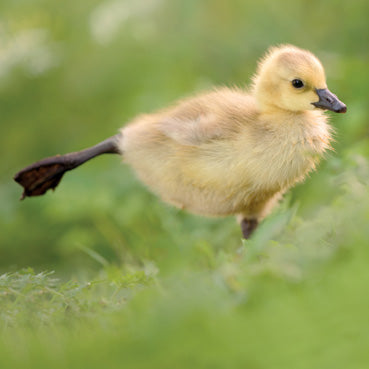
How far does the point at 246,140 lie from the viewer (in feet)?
10.4

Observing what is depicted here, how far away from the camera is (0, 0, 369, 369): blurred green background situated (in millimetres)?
1609

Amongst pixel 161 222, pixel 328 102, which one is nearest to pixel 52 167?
pixel 161 222

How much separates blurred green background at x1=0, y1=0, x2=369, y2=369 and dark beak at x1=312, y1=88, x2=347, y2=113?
296mm

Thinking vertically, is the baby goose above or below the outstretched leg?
below

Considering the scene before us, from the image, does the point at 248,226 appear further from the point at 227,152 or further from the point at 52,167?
the point at 52,167

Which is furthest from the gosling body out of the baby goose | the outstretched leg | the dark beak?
the outstretched leg

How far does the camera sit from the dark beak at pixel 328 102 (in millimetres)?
3137

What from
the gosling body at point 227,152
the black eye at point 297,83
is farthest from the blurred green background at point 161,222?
the black eye at point 297,83

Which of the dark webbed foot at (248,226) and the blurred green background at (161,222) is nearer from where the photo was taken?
the blurred green background at (161,222)

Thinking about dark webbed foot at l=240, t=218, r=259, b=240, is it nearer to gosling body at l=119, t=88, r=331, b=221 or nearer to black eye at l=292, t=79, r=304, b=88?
gosling body at l=119, t=88, r=331, b=221

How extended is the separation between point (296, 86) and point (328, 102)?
0.53ft

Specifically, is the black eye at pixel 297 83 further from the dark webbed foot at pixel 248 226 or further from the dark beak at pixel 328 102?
the dark webbed foot at pixel 248 226

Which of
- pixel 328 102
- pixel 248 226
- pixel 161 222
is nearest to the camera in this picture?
pixel 328 102

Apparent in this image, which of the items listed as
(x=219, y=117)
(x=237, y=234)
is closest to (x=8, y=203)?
(x=237, y=234)
